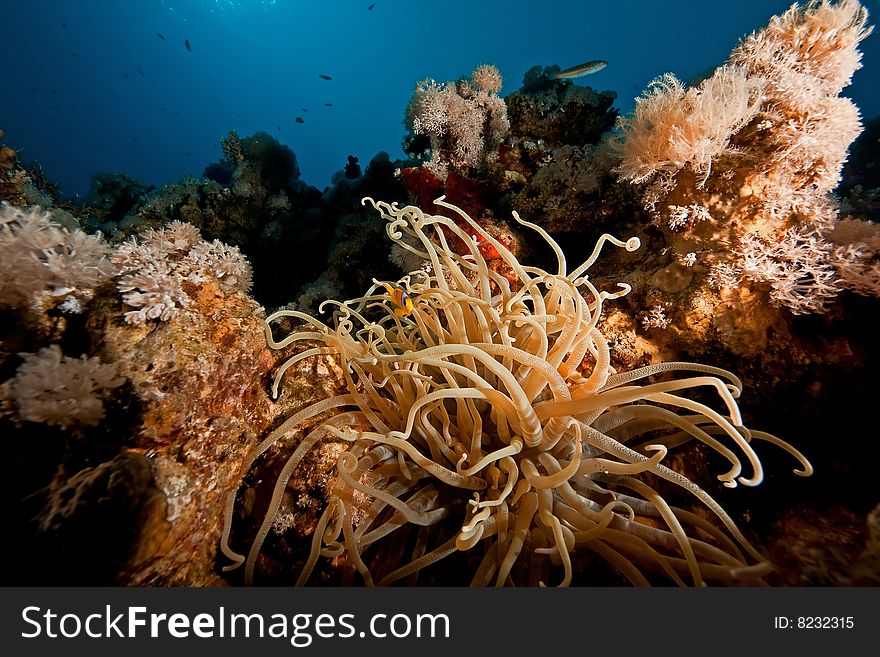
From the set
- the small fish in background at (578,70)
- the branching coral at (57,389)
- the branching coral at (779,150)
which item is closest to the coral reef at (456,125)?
the branching coral at (779,150)

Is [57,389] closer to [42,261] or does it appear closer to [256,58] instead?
[42,261]

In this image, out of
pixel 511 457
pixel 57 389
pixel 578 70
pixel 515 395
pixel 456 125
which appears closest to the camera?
pixel 57 389

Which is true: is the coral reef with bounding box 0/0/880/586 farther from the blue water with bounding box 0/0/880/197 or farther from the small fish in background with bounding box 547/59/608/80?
the blue water with bounding box 0/0/880/197

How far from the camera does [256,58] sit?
8794 centimetres

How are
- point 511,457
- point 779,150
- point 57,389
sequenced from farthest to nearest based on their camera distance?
point 779,150
point 511,457
point 57,389

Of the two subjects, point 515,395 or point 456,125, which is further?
point 456,125

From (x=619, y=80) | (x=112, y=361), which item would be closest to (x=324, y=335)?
(x=112, y=361)

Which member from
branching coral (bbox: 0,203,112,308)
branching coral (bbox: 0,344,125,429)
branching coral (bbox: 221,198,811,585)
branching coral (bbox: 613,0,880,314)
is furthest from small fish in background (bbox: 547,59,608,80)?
branching coral (bbox: 0,344,125,429)

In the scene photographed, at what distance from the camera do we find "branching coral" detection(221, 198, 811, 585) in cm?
140

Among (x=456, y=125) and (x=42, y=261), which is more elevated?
(x=456, y=125)

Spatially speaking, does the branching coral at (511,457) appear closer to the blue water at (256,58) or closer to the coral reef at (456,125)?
the coral reef at (456,125)

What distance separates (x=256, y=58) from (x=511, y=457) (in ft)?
374

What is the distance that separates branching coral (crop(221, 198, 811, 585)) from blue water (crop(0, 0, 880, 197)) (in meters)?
58.2

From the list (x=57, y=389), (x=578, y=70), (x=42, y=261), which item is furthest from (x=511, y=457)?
(x=578, y=70)
